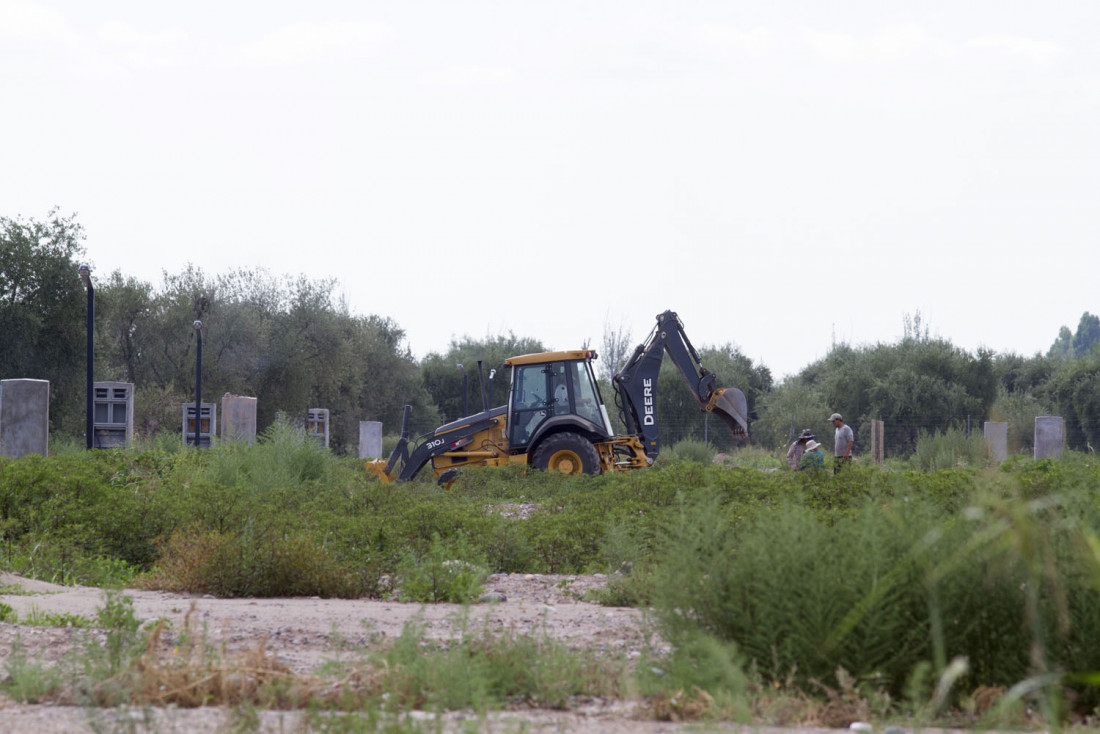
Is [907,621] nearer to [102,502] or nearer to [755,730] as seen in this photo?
[755,730]

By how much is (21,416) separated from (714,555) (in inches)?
634

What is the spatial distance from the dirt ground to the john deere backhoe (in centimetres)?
1035

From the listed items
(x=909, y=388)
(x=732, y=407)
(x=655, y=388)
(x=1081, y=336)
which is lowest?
(x=732, y=407)

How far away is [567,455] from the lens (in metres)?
19.5

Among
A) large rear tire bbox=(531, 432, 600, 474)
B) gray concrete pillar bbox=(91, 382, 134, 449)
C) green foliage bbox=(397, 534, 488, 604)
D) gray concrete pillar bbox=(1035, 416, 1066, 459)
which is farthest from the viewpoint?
gray concrete pillar bbox=(1035, 416, 1066, 459)

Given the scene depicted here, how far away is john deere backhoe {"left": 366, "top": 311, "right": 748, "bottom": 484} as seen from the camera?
64.4ft

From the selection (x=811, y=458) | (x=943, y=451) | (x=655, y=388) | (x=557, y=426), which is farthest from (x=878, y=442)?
(x=811, y=458)

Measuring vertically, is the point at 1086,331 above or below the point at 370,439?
above

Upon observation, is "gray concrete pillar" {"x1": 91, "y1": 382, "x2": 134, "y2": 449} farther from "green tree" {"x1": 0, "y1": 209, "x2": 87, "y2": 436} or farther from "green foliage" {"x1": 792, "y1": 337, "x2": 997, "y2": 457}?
"green foliage" {"x1": 792, "y1": 337, "x2": 997, "y2": 457}

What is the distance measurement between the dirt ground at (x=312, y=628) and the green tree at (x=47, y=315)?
24.0m

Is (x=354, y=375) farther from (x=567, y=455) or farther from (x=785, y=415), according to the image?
(x=567, y=455)

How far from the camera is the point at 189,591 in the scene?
8.15m

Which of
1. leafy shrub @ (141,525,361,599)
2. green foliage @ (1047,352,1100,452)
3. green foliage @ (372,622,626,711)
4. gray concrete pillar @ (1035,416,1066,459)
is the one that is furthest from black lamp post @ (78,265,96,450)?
green foliage @ (1047,352,1100,452)

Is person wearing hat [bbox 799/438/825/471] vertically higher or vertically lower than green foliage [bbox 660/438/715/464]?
higher
